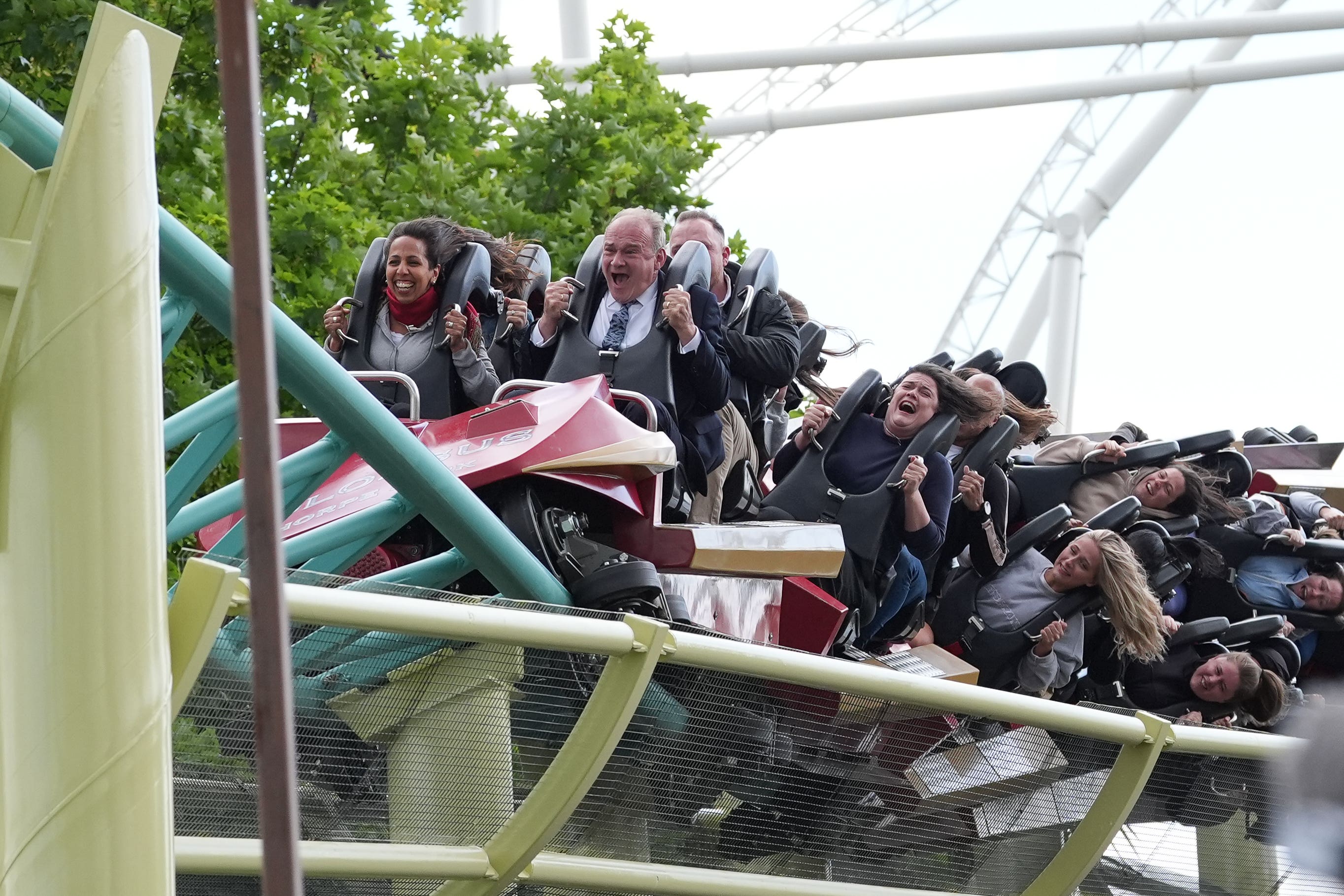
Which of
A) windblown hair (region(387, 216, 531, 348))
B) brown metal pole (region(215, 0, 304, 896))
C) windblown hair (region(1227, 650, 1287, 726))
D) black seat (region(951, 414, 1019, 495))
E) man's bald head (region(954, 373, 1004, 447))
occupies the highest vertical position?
windblown hair (region(387, 216, 531, 348))

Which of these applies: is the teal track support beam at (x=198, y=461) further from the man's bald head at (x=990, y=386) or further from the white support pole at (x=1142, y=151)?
the white support pole at (x=1142, y=151)

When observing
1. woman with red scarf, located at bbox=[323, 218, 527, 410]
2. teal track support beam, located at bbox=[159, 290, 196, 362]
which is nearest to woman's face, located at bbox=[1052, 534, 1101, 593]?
woman with red scarf, located at bbox=[323, 218, 527, 410]

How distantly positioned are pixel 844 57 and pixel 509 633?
1364cm

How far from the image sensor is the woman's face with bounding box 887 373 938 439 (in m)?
5.70

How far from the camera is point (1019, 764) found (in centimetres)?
414

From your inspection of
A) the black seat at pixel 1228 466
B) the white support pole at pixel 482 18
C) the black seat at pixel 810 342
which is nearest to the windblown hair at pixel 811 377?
the black seat at pixel 810 342

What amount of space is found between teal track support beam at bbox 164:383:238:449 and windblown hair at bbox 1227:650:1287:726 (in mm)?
4518

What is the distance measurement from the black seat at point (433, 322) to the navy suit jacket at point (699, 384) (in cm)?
31

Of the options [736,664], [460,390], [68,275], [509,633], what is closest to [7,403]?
[68,275]

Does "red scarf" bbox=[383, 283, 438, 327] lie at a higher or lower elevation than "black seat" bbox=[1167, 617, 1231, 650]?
higher

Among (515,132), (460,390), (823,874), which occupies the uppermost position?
(515,132)

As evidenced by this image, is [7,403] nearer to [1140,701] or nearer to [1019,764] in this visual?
[1019,764]

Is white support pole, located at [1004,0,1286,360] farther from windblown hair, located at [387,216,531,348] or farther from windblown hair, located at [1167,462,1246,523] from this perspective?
windblown hair, located at [387,216,531,348]

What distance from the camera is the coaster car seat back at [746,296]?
5500 millimetres
